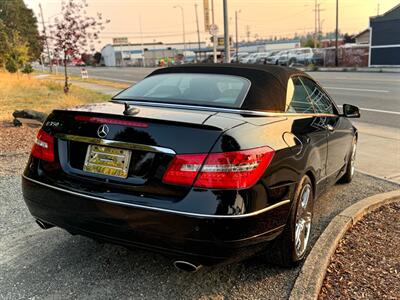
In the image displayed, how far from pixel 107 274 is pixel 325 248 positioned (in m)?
1.76

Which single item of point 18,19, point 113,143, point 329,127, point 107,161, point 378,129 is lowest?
point 378,129

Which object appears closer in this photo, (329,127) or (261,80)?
(261,80)

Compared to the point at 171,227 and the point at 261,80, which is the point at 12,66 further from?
the point at 171,227

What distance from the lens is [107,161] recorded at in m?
2.99

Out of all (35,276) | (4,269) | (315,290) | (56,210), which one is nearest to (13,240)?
(4,269)

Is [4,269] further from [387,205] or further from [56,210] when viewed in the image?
[387,205]

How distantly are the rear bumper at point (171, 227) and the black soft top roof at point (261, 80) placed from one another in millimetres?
894

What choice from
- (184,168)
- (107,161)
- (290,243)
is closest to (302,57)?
(290,243)

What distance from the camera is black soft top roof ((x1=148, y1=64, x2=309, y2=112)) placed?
142 inches

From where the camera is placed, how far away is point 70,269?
3.45 meters

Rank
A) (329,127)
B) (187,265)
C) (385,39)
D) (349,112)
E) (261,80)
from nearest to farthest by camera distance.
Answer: (187,265) → (261,80) → (329,127) → (349,112) → (385,39)

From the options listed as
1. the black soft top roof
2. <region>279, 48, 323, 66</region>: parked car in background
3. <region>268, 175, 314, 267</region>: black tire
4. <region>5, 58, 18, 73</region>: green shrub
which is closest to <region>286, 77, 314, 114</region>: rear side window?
the black soft top roof

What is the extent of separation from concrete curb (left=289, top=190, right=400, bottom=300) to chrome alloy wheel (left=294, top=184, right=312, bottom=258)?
9 cm

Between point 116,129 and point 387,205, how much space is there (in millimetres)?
3213
